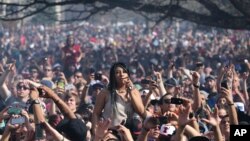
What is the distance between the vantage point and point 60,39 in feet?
157

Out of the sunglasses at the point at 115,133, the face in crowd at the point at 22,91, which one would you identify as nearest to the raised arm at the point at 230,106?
the sunglasses at the point at 115,133

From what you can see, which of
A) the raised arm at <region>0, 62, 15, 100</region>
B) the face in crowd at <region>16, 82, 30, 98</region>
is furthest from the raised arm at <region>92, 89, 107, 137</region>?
the raised arm at <region>0, 62, 15, 100</region>

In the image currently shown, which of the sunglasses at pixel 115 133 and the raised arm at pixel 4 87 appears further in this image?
the raised arm at pixel 4 87

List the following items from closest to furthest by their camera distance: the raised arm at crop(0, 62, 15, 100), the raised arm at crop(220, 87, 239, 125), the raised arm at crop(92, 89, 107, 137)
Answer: the raised arm at crop(220, 87, 239, 125)
the raised arm at crop(92, 89, 107, 137)
the raised arm at crop(0, 62, 15, 100)

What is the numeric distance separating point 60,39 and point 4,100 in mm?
35304

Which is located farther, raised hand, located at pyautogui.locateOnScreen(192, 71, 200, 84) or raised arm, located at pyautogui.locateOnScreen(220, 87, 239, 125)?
raised hand, located at pyautogui.locateOnScreen(192, 71, 200, 84)

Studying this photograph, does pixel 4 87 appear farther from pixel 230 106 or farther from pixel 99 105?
pixel 230 106

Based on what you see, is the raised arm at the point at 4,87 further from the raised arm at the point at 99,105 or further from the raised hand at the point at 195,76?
the raised hand at the point at 195,76

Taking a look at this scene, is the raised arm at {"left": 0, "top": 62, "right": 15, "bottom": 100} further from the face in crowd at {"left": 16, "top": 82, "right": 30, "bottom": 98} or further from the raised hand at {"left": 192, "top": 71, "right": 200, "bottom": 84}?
the raised hand at {"left": 192, "top": 71, "right": 200, "bottom": 84}

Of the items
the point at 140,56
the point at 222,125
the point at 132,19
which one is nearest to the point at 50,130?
the point at 222,125

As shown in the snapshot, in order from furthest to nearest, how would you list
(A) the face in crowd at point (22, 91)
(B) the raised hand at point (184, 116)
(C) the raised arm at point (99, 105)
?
(A) the face in crowd at point (22, 91) < (C) the raised arm at point (99, 105) < (B) the raised hand at point (184, 116)

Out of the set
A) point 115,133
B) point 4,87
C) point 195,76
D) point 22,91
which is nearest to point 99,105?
point 195,76

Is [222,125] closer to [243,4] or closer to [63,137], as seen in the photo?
[63,137]

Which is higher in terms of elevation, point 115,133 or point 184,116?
point 184,116
